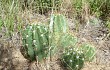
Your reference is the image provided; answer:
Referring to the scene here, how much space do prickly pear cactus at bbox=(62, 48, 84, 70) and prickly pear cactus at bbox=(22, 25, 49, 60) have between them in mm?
282

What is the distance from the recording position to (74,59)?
12.0ft

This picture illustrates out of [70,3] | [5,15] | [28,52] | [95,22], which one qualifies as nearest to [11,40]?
[5,15]

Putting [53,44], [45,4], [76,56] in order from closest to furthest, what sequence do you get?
[76,56] → [53,44] → [45,4]

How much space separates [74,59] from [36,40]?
51cm

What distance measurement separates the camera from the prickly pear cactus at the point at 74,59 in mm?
3627

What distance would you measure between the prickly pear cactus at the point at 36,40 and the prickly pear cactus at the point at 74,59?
0.92 ft

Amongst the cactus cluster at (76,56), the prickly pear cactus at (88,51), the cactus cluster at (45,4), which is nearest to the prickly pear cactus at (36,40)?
the cactus cluster at (76,56)

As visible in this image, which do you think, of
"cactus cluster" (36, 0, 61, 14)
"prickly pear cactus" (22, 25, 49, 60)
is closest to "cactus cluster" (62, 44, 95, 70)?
"prickly pear cactus" (22, 25, 49, 60)

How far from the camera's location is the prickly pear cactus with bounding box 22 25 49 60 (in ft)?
12.0

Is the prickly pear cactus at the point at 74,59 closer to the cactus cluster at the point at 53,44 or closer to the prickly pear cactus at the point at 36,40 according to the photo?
the cactus cluster at the point at 53,44

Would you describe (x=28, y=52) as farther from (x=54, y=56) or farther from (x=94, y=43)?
(x=94, y=43)

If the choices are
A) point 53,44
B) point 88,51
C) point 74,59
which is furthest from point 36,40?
point 88,51

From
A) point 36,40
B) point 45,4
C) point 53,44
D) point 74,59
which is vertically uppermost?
point 45,4

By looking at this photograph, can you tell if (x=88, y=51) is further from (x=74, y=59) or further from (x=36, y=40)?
(x=36, y=40)
